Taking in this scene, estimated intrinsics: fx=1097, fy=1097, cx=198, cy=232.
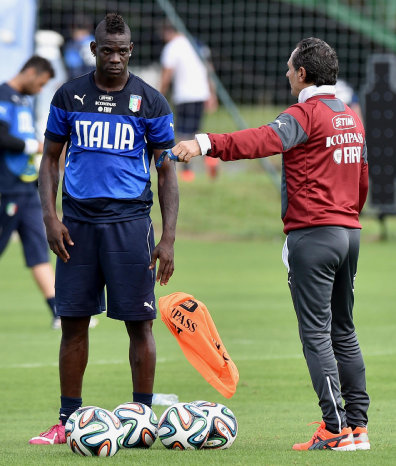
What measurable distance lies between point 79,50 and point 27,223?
43.6ft

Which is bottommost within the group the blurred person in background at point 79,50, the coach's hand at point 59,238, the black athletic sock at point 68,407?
the black athletic sock at point 68,407

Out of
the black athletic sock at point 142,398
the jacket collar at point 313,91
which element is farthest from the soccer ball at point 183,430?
the jacket collar at point 313,91

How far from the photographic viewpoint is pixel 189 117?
23484 millimetres

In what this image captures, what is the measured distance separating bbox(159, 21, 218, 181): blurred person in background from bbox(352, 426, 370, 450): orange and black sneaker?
16.9 metres

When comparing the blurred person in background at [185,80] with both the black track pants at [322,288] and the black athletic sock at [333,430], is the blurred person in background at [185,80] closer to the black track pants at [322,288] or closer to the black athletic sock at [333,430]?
the black track pants at [322,288]

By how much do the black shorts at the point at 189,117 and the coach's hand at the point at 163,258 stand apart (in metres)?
16.6

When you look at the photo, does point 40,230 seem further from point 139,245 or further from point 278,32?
point 278,32

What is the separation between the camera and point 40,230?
40.1 ft

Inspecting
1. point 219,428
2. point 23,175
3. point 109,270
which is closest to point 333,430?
point 219,428

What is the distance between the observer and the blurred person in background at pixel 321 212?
624cm

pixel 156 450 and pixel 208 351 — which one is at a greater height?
pixel 208 351

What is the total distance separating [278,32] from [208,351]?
20609 mm

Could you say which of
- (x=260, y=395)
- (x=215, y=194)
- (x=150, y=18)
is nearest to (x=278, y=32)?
(x=150, y=18)

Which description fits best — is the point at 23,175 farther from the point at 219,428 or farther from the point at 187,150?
the point at 187,150
